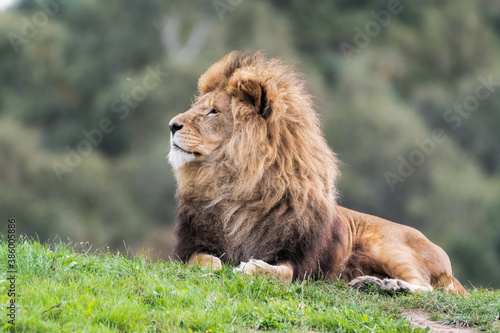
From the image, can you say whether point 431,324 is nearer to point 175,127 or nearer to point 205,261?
point 205,261

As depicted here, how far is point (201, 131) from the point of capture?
571cm

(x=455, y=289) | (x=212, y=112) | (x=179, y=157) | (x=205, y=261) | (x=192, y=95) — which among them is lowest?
(x=192, y=95)

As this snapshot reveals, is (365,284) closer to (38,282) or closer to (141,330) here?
(141,330)

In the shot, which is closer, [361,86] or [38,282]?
[38,282]

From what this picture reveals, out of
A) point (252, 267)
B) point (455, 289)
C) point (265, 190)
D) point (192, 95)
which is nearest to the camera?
point (252, 267)

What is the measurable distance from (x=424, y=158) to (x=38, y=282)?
69.3ft

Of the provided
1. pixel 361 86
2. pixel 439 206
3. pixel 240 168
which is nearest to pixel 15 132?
pixel 361 86

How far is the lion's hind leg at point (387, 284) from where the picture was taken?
5.42 metres

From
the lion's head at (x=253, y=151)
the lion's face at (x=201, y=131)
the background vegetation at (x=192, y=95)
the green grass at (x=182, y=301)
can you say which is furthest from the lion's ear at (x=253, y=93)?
the background vegetation at (x=192, y=95)

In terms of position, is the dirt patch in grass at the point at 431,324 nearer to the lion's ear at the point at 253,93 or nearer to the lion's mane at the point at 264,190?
the lion's mane at the point at 264,190

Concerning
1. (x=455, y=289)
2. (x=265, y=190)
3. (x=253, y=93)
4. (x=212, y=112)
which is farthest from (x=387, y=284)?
(x=212, y=112)

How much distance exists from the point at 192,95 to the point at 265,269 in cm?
1703

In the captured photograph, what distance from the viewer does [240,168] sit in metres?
5.61

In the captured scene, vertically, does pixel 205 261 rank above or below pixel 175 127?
below
